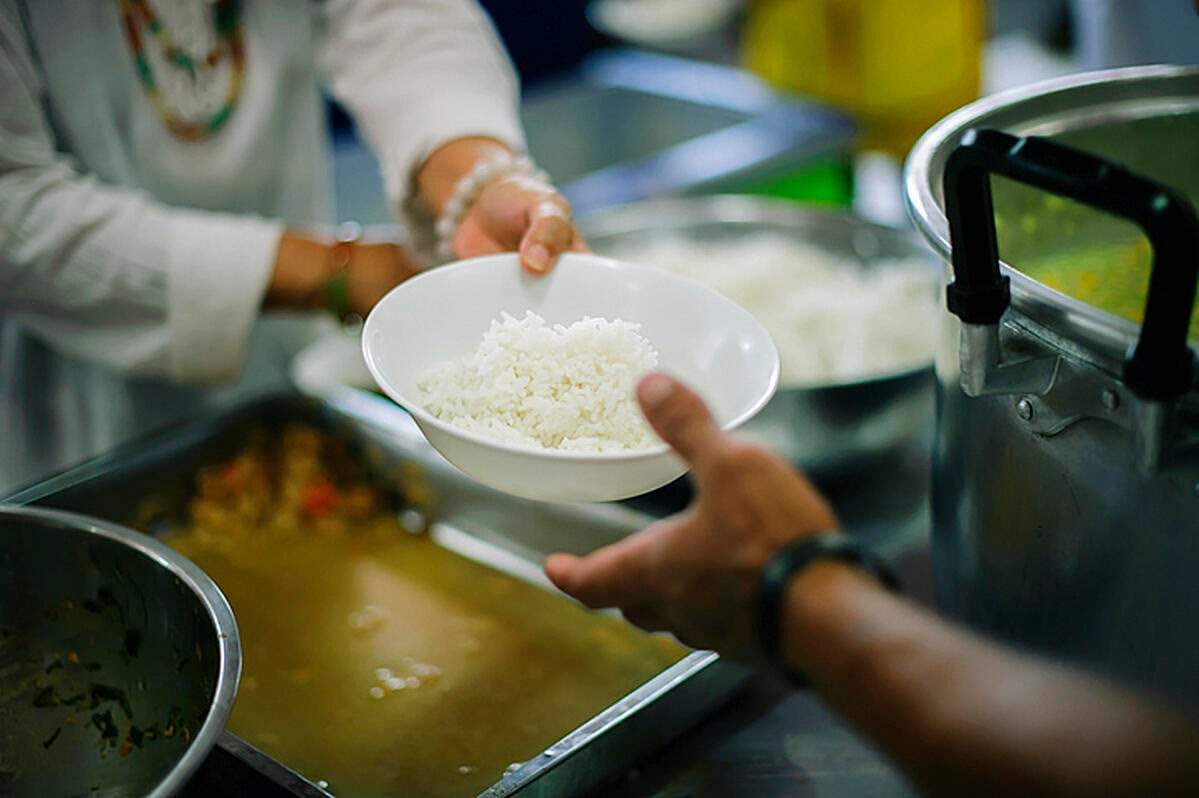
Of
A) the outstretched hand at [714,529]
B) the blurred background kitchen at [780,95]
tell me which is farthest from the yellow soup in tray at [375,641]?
the blurred background kitchen at [780,95]

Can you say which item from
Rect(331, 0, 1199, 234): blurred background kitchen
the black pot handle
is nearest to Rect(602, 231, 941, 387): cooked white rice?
Rect(331, 0, 1199, 234): blurred background kitchen

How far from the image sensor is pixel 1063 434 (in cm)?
73

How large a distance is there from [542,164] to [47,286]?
67.8 inches

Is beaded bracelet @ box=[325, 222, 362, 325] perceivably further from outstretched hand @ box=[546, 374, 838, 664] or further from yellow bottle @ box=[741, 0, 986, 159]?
yellow bottle @ box=[741, 0, 986, 159]

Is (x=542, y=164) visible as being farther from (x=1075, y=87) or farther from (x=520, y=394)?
(x=520, y=394)

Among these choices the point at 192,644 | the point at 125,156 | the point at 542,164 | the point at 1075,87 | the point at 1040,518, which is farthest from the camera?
the point at 542,164

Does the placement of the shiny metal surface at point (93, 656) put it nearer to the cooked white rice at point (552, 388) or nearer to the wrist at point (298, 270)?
the cooked white rice at point (552, 388)

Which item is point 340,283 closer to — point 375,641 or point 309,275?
point 309,275

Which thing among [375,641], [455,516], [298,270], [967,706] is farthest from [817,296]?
[967,706]

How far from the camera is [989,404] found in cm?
80

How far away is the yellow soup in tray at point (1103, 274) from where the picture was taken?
106cm

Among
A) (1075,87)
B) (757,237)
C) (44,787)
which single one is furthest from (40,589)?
(757,237)

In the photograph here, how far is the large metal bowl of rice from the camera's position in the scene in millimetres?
1323

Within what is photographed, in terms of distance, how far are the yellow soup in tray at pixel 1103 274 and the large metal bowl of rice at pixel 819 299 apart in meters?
0.21
